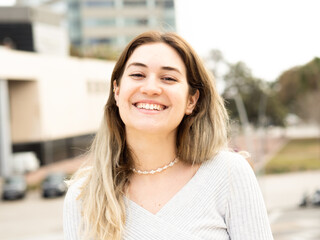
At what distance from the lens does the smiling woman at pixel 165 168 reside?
5.98 feet

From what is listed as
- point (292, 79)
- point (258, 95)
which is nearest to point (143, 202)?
point (258, 95)

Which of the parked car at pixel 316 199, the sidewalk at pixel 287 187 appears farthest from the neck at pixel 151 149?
the parked car at pixel 316 199

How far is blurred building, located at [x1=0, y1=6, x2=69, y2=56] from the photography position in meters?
37.3

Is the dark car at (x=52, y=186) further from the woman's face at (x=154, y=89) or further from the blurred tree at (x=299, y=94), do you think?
the blurred tree at (x=299, y=94)

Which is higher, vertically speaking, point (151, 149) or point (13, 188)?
point (151, 149)

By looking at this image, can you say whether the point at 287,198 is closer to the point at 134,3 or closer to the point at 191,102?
the point at 191,102

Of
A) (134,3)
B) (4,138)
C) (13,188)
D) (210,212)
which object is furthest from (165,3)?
(210,212)

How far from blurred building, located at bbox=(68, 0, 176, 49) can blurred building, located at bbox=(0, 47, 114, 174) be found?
31565 millimetres

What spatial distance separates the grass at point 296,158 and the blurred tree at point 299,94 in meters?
3.58

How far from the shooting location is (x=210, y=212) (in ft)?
6.04

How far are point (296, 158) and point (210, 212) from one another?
46344mm

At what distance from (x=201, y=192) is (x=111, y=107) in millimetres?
610

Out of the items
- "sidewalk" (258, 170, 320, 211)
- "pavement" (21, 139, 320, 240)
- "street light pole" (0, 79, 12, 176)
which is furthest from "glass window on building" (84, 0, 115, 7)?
"sidewalk" (258, 170, 320, 211)

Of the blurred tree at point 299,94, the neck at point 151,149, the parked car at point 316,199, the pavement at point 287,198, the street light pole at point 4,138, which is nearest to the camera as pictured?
the neck at point 151,149
